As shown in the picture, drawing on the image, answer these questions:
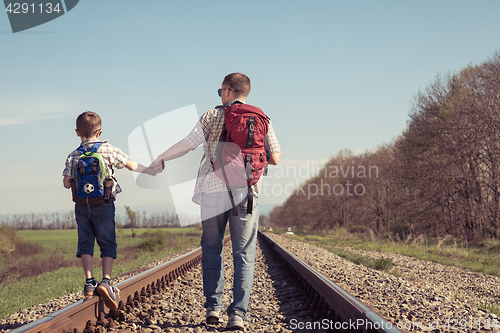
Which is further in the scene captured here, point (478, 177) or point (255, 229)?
point (478, 177)

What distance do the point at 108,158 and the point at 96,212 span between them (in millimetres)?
451

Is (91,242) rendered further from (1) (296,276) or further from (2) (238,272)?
(1) (296,276)

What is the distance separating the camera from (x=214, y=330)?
3.20m

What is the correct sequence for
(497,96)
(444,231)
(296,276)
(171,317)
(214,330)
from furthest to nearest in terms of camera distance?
(444,231) < (497,96) < (296,276) < (171,317) < (214,330)

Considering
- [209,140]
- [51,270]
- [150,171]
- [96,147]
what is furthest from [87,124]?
[51,270]

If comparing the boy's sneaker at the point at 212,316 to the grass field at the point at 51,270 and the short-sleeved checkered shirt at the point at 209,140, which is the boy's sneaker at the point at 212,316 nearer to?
the short-sleeved checkered shirt at the point at 209,140

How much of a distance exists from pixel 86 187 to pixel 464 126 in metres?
24.4

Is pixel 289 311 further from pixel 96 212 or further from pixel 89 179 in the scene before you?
pixel 89 179

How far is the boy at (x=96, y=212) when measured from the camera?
10.9 feet

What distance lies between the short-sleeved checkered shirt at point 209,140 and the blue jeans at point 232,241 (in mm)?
70

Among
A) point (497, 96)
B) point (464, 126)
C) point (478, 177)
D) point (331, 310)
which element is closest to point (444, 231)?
point (478, 177)

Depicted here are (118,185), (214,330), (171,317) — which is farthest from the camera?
(171,317)

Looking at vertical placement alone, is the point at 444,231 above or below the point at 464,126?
below

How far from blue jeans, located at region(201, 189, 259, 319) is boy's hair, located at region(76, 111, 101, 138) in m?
1.12
